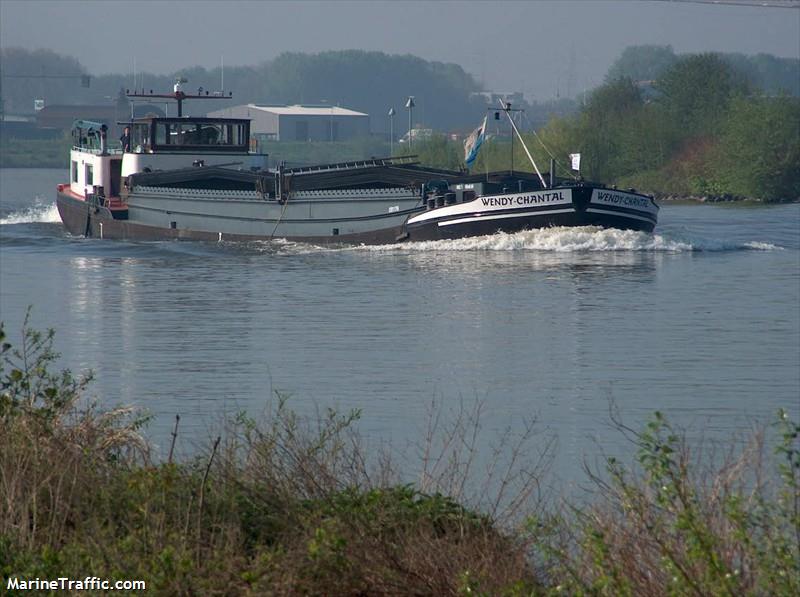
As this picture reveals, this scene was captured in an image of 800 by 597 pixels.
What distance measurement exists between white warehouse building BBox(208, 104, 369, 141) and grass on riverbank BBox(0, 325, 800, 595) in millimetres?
115232

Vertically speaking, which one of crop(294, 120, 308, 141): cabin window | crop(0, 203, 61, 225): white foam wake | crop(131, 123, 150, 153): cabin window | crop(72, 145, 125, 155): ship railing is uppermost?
crop(294, 120, 308, 141): cabin window

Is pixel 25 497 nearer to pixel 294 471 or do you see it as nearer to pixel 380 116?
pixel 294 471

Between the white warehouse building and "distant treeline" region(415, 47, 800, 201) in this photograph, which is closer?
"distant treeline" region(415, 47, 800, 201)

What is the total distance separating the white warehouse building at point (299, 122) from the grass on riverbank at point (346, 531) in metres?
115

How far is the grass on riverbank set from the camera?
6234 millimetres

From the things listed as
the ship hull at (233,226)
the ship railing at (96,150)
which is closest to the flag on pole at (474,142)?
the ship hull at (233,226)

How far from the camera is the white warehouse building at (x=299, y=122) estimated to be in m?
127

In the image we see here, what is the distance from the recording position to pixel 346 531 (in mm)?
6891

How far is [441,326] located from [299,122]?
10964cm

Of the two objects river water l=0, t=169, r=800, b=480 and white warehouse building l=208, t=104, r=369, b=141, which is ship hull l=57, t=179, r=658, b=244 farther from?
white warehouse building l=208, t=104, r=369, b=141

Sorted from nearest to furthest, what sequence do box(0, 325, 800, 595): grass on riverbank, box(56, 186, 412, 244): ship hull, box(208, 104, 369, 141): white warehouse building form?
1. box(0, 325, 800, 595): grass on riverbank
2. box(56, 186, 412, 244): ship hull
3. box(208, 104, 369, 141): white warehouse building

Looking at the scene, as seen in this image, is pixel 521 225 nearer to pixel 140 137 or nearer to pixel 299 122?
pixel 140 137

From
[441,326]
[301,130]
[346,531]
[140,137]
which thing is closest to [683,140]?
[140,137]

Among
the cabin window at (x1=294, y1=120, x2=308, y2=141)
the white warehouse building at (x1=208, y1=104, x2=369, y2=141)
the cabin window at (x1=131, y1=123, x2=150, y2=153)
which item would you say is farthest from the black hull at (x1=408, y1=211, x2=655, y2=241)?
the cabin window at (x1=294, y1=120, x2=308, y2=141)
